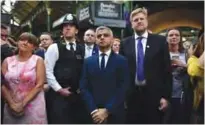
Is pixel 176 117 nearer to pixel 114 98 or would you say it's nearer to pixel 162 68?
pixel 162 68

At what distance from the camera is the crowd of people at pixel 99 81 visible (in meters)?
4.88

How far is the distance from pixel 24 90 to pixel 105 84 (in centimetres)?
92

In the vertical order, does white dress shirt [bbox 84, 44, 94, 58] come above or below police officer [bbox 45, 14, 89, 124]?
above

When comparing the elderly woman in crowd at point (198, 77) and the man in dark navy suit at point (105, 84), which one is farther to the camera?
the man in dark navy suit at point (105, 84)

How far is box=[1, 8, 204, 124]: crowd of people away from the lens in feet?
16.0

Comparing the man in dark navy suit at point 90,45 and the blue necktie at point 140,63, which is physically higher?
the man in dark navy suit at point 90,45

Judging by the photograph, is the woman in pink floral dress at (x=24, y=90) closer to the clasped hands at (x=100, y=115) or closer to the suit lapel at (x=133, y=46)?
the clasped hands at (x=100, y=115)

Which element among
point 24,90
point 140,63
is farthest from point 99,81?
point 24,90

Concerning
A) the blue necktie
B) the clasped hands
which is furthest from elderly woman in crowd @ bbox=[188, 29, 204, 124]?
the clasped hands

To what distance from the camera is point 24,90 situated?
4992mm

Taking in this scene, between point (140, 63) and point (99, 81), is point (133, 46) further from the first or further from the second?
point (99, 81)

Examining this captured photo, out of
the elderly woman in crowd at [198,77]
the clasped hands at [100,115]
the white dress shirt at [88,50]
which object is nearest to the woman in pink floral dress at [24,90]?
the clasped hands at [100,115]

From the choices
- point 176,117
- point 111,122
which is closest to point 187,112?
point 176,117

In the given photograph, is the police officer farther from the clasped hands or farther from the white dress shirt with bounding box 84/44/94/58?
the clasped hands
